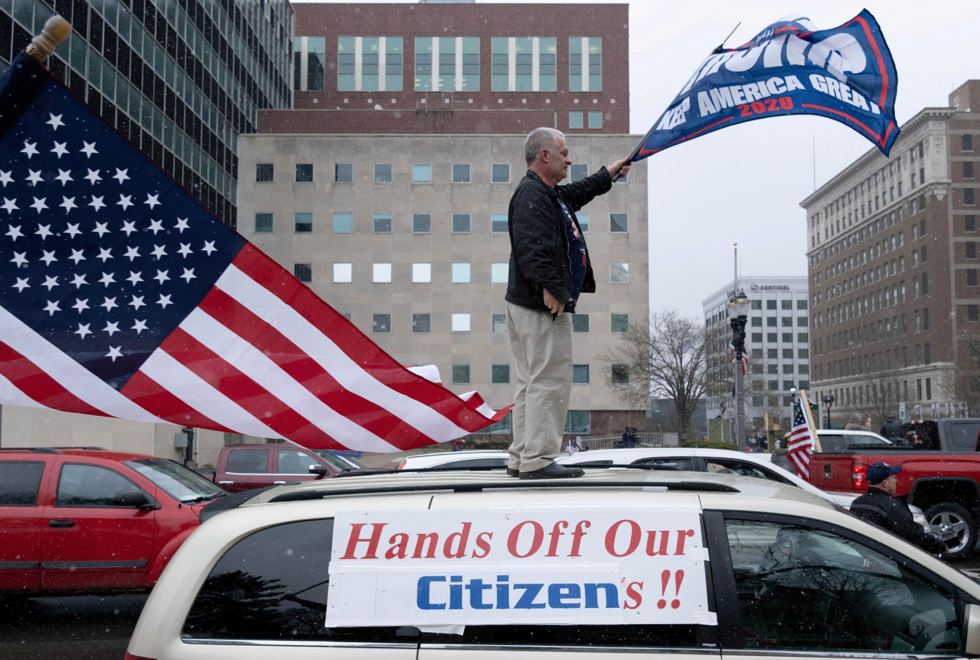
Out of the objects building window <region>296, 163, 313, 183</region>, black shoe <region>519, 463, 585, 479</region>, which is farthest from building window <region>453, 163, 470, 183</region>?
black shoe <region>519, 463, 585, 479</region>

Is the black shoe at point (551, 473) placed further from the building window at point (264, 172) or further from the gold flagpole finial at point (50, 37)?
the building window at point (264, 172)

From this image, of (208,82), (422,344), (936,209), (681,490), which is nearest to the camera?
(681,490)

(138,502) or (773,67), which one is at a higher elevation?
(773,67)

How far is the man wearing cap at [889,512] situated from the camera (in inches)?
277

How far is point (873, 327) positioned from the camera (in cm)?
11069

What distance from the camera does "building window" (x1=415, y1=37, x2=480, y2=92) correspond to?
6744 cm

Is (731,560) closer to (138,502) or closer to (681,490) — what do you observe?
(681,490)

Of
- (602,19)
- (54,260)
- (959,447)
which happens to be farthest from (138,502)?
(602,19)

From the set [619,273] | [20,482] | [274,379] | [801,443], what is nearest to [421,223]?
[619,273]

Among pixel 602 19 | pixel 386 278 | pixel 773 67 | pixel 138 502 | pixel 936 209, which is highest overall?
pixel 602 19

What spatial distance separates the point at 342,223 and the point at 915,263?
74538mm

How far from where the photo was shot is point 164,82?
37.5 meters

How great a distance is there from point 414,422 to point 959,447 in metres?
11.2

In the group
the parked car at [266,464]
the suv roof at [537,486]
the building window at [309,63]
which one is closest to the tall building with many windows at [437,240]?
the building window at [309,63]
